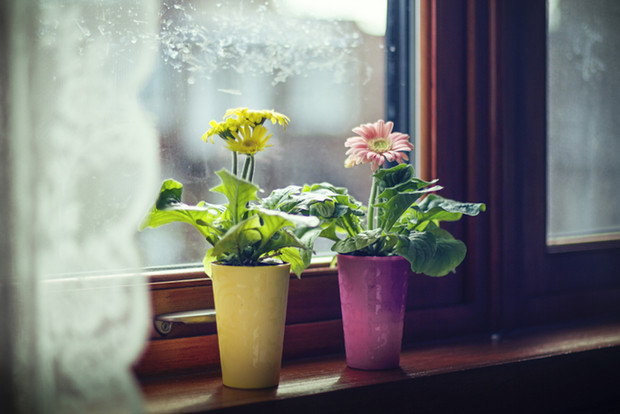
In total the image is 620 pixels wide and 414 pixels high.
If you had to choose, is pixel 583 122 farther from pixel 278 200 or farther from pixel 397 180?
pixel 278 200

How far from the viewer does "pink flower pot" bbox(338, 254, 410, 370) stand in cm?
89

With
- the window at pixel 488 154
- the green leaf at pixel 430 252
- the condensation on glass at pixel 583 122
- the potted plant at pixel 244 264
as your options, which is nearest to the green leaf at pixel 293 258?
the potted plant at pixel 244 264

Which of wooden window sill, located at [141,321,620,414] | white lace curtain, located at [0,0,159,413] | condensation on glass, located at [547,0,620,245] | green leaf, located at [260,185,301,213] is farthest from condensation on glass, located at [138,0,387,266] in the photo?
condensation on glass, located at [547,0,620,245]

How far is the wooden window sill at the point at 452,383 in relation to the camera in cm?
79

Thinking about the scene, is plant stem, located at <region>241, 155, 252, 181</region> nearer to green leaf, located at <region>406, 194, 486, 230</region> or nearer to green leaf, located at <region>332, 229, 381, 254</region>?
green leaf, located at <region>332, 229, 381, 254</region>

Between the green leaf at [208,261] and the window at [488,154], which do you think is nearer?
the green leaf at [208,261]

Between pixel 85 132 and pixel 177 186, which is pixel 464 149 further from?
pixel 85 132

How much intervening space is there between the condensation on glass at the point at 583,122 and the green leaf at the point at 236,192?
83 cm

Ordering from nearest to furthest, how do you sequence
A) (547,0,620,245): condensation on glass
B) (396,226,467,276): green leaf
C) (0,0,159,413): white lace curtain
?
(0,0,159,413): white lace curtain < (396,226,467,276): green leaf < (547,0,620,245): condensation on glass

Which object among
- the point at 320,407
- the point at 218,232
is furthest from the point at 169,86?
the point at 320,407

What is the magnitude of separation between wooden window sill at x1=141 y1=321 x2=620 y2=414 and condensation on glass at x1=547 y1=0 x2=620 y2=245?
0.97 ft

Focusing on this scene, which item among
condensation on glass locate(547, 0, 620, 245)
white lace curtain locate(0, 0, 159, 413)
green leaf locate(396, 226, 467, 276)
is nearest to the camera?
white lace curtain locate(0, 0, 159, 413)

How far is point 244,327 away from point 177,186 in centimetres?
22

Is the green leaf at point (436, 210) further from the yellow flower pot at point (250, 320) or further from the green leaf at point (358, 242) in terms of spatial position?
the yellow flower pot at point (250, 320)
